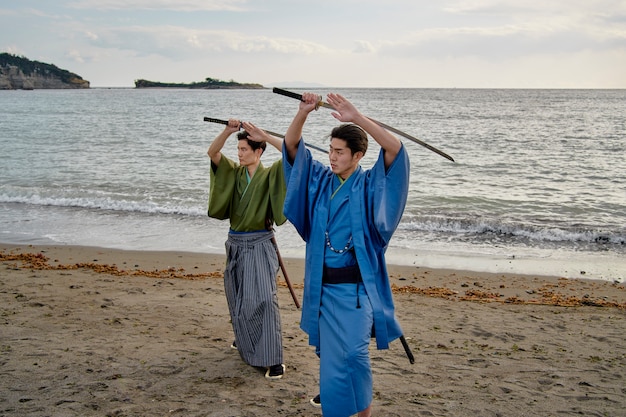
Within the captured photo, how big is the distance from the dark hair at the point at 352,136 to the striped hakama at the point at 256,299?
5.60 feet

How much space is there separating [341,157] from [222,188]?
69.2 inches

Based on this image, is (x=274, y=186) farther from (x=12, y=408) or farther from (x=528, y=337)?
(x=528, y=337)

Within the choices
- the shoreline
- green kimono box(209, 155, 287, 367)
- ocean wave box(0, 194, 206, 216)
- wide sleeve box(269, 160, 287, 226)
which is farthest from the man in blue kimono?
ocean wave box(0, 194, 206, 216)

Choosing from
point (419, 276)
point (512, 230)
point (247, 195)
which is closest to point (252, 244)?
point (247, 195)

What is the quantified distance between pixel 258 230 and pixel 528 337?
9.78 ft

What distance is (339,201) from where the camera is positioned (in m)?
3.87

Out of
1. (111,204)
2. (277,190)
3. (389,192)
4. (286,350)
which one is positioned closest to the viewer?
(389,192)

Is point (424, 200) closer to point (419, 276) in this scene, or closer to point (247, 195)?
point (419, 276)

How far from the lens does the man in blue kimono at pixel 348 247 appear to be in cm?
369

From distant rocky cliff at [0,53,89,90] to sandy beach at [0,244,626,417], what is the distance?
5938 inches

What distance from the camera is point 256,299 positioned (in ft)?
16.9

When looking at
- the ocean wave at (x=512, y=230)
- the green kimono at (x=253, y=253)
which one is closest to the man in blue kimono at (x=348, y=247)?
the green kimono at (x=253, y=253)

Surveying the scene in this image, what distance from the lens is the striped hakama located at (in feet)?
16.9

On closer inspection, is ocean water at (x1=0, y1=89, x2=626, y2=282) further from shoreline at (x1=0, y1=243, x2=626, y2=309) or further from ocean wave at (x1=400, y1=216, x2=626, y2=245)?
shoreline at (x1=0, y1=243, x2=626, y2=309)
